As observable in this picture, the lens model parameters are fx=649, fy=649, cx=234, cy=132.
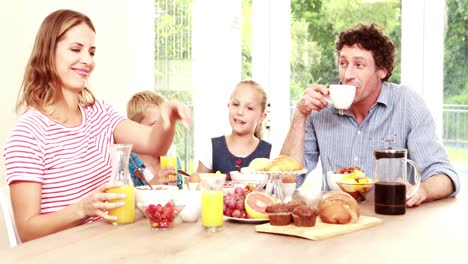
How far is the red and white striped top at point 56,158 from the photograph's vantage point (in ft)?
6.90

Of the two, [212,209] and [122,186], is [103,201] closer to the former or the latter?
[122,186]

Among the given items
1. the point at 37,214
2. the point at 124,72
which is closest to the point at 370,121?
the point at 37,214

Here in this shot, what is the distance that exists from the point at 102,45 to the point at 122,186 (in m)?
2.49

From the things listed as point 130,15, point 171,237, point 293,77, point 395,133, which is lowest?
point 171,237

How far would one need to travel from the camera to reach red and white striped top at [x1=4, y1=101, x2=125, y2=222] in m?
2.10

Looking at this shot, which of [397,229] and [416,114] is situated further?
[416,114]

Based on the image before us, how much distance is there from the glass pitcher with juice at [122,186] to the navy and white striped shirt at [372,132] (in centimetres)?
110

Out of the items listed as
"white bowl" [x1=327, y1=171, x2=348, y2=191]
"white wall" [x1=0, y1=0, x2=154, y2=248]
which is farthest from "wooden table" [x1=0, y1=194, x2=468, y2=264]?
"white wall" [x1=0, y1=0, x2=154, y2=248]

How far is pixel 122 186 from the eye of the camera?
74.9 inches

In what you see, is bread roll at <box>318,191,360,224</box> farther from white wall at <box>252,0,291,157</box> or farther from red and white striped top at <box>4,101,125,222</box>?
white wall at <box>252,0,291,157</box>

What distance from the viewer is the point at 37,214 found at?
204 centimetres

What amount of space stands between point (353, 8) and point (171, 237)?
2.79m

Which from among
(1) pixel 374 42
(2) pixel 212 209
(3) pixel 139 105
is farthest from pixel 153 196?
(3) pixel 139 105

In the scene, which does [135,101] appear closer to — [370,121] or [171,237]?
[370,121]
